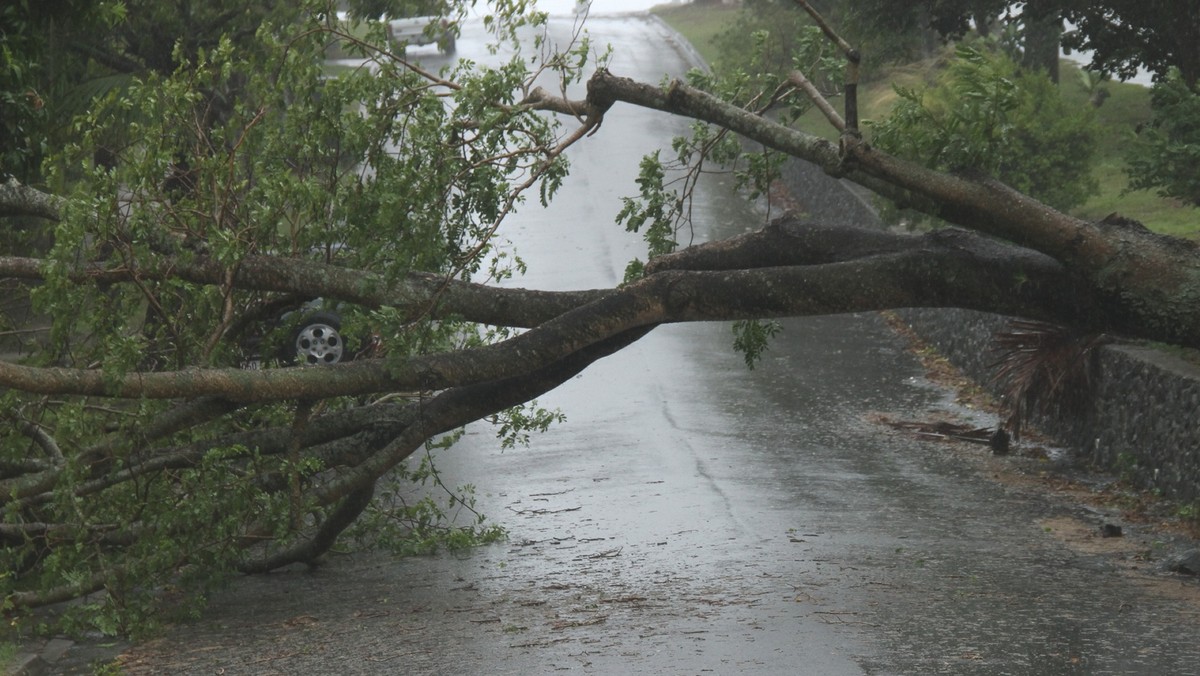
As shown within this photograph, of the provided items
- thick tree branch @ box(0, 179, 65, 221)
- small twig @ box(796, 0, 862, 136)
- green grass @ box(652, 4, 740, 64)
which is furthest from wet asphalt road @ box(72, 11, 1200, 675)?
green grass @ box(652, 4, 740, 64)

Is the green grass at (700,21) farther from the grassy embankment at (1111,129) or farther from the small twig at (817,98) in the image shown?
the small twig at (817,98)

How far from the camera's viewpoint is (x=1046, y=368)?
14.2 metres

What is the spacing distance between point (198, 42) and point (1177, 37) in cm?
1209

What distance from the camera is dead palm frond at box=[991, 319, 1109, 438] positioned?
14.0m

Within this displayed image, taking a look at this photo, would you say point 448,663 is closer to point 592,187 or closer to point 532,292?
point 532,292

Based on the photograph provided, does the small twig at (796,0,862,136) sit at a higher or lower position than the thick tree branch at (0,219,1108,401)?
higher

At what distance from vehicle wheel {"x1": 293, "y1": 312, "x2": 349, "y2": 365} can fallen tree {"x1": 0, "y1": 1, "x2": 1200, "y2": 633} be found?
5.08 m

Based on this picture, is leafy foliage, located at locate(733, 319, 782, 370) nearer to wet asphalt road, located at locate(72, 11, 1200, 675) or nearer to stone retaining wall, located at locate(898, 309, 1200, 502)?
wet asphalt road, located at locate(72, 11, 1200, 675)

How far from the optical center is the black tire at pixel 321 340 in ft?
51.8

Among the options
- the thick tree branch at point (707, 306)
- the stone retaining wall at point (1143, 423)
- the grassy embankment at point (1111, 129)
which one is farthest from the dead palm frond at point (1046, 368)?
the thick tree branch at point (707, 306)

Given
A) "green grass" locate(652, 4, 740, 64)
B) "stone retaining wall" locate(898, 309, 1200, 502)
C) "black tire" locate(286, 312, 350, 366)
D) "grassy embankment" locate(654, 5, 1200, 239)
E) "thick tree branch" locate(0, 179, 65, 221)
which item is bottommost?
"stone retaining wall" locate(898, 309, 1200, 502)

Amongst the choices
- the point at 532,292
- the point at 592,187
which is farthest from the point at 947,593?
the point at 592,187

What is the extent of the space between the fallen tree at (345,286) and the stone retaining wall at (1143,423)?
12.9ft

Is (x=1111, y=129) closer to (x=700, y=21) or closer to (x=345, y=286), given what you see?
(x=345, y=286)
